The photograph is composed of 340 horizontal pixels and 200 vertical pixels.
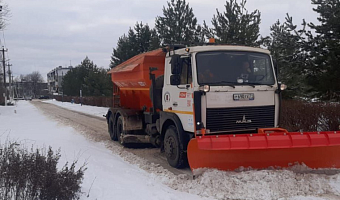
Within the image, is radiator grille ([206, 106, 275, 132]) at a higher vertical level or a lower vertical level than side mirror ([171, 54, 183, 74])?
lower

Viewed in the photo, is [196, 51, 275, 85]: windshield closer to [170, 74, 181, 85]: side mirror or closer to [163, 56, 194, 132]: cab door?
[163, 56, 194, 132]: cab door

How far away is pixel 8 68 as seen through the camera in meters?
70.0

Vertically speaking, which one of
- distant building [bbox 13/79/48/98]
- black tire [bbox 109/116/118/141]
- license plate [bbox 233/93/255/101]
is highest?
distant building [bbox 13/79/48/98]

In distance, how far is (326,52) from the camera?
13281mm

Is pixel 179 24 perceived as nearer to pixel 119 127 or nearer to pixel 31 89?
pixel 119 127

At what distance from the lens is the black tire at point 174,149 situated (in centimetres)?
725

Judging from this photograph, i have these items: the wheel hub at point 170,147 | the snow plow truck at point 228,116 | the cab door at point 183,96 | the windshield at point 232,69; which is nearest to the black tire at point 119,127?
the snow plow truck at point 228,116

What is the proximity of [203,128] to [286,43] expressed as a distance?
963cm

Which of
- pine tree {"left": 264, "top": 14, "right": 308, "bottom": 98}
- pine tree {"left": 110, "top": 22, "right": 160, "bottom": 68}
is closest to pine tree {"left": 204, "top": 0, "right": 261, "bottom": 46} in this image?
pine tree {"left": 264, "top": 14, "right": 308, "bottom": 98}

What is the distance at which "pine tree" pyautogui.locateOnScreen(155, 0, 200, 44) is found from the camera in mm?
21953

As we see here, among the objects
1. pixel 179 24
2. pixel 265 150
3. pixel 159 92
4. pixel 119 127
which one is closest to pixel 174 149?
pixel 159 92

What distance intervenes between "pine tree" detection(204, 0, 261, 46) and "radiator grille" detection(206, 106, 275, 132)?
929 cm

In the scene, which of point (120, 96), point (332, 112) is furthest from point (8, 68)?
point (332, 112)

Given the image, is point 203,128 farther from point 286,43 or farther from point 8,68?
point 8,68
